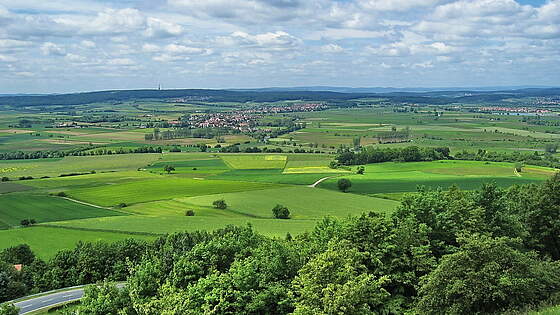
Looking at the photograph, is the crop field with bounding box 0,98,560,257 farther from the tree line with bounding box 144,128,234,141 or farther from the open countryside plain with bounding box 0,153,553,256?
the tree line with bounding box 144,128,234,141

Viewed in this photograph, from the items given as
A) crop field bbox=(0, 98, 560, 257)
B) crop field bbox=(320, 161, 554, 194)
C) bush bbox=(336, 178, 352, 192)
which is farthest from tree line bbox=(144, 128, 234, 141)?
bush bbox=(336, 178, 352, 192)

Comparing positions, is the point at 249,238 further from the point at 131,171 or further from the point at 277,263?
the point at 131,171

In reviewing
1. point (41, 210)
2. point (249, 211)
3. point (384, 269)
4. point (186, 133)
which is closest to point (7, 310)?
point (384, 269)

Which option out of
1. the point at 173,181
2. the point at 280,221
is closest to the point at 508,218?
the point at 280,221

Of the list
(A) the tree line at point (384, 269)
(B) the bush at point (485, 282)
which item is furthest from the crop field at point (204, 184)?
(B) the bush at point (485, 282)

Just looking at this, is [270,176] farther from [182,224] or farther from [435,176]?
[182,224]

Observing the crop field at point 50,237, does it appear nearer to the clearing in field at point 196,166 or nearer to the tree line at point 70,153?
the clearing in field at point 196,166
